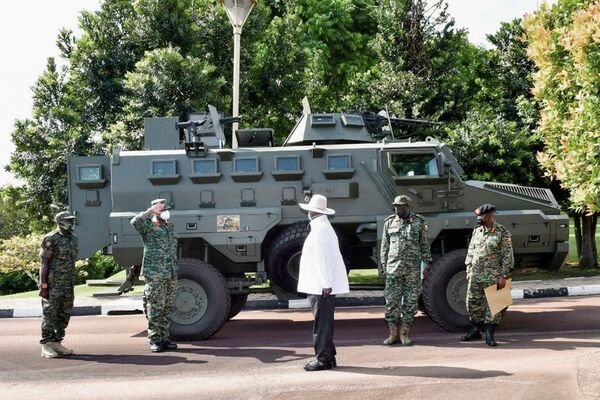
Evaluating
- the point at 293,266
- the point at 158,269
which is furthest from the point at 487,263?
the point at 158,269

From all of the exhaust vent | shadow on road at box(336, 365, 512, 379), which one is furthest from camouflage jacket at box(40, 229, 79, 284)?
the exhaust vent

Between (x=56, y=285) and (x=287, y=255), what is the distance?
303cm

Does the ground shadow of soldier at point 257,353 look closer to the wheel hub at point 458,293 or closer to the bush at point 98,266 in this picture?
the wheel hub at point 458,293

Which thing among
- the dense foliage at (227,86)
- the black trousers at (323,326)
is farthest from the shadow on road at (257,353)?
the dense foliage at (227,86)

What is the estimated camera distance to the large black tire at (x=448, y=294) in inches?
400

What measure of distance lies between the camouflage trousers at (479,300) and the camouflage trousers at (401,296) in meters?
0.61

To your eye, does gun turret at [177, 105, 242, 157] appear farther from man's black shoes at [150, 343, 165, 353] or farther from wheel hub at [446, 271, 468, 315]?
wheel hub at [446, 271, 468, 315]

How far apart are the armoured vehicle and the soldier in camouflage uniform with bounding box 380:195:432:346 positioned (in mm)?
1075

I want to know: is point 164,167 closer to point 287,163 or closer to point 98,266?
point 287,163

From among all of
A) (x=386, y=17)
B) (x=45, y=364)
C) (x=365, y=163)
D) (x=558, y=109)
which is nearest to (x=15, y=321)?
(x=45, y=364)

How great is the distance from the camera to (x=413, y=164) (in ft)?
36.1

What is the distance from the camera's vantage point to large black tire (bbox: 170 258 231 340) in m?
10.3

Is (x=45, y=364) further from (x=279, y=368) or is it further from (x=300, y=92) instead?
(x=300, y=92)

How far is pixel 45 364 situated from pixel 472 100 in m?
14.8
